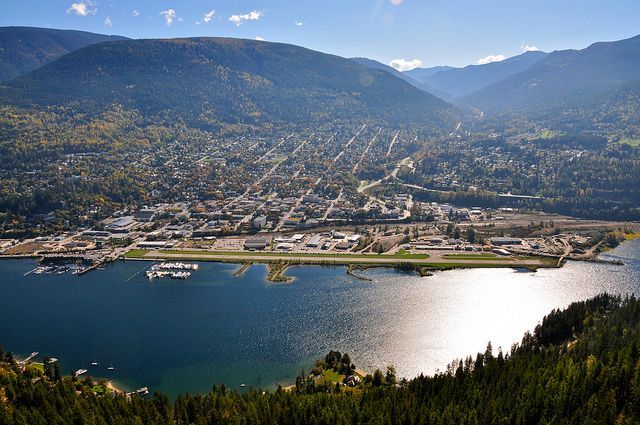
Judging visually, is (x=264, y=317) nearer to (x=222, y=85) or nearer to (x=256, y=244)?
(x=256, y=244)

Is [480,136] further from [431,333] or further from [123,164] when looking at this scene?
[431,333]

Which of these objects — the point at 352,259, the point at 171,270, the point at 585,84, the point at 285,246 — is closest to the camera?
the point at 171,270

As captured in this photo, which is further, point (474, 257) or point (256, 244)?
point (256, 244)

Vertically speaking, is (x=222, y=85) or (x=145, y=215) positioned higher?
(x=222, y=85)

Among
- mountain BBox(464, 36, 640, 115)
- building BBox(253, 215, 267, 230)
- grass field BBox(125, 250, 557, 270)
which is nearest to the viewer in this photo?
grass field BBox(125, 250, 557, 270)

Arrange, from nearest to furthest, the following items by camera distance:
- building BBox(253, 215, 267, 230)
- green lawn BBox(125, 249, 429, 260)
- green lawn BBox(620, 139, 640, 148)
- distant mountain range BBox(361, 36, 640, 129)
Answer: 1. green lawn BBox(125, 249, 429, 260)
2. building BBox(253, 215, 267, 230)
3. green lawn BBox(620, 139, 640, 148)
4. distant mountain range BBox(361, 36, 640, 129)

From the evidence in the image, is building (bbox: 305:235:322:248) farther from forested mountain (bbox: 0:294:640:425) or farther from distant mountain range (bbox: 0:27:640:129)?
distant mountain range (bbox: 0:27:640:129)

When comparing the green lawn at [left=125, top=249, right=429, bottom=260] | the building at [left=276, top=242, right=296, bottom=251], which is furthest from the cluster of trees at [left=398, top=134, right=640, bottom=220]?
the building at [left=276, top=242, right=296, bottom=251]

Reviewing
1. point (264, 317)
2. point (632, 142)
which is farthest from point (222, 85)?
point (264, 317)
